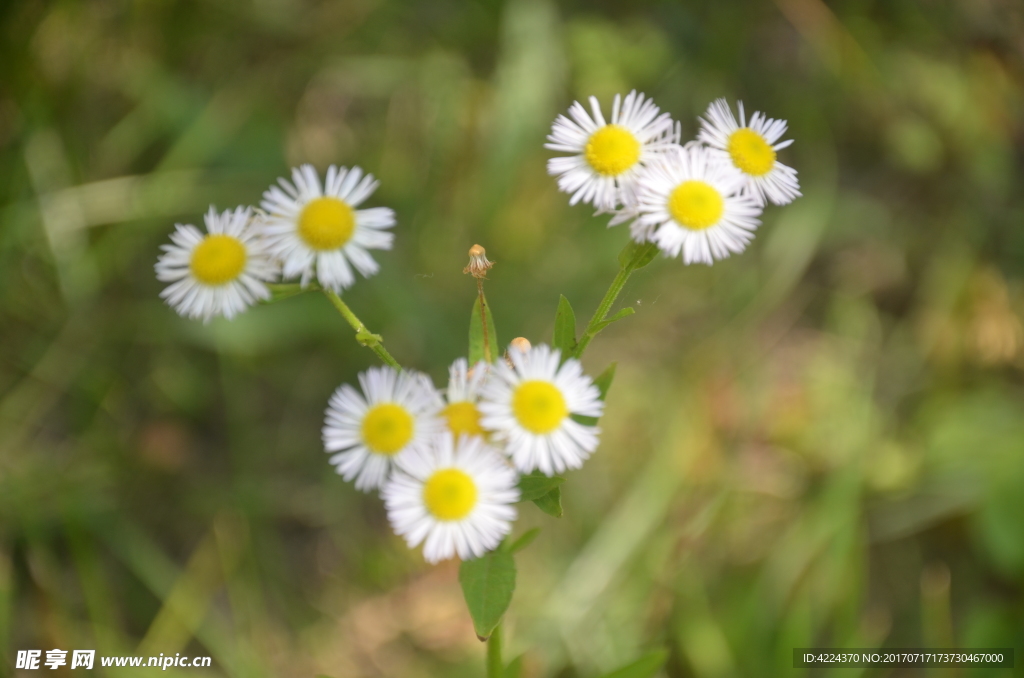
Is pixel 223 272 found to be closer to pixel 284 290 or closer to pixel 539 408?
pixel 284 290

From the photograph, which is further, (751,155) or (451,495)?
(751,155)

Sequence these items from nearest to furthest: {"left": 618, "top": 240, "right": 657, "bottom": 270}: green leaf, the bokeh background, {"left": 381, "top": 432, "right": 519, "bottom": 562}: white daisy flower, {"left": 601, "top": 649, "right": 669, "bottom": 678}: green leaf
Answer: {"left": 381, "top": 432, "right": 519, "bottom": 562}: white daisy flower, {"left": 618, "top": 240, "right": 657, "bottom": 270}: green leaf, {"left": 601, "top": 649, "right": 669, "bottom": 678}: green leaf, the bokeh background

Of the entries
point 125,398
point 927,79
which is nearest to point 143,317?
point 125,398

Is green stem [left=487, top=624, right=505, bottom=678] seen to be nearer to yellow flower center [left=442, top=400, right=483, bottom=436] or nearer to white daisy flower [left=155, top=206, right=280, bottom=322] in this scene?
yellow flower center [left=442, top=400, right=483, bottom=436]

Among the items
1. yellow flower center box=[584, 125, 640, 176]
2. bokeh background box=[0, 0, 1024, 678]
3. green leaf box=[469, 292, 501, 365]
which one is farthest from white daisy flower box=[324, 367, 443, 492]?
bokeh background box=[0, 0, 1024, 678]

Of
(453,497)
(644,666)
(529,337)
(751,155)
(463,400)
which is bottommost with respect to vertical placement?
(644,666)

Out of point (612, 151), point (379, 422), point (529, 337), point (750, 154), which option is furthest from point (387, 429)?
point (529, 337)

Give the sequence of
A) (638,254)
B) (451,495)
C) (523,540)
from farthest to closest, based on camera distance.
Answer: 1. (523,540)
2. (638,254)
3. (451,495)

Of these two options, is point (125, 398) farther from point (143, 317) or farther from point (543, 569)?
point (543, 569)
